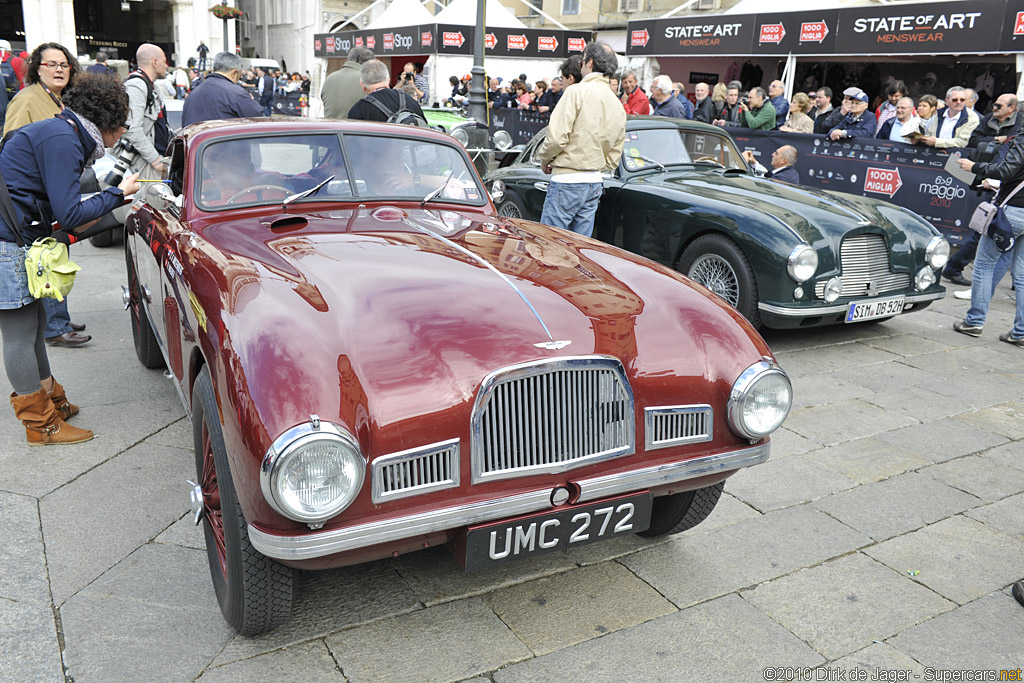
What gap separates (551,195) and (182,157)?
Answer: 3.19 m

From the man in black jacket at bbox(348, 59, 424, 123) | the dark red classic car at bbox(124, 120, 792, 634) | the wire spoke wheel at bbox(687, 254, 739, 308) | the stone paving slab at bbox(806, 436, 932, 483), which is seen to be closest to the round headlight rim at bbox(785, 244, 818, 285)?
the wire spoke wheel at bbox(687, 254, 739, 308)

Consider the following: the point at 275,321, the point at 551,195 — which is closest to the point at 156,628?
the point at 275,321

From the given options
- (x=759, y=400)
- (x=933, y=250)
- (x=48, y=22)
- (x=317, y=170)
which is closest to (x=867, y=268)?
(x=933, y=250)

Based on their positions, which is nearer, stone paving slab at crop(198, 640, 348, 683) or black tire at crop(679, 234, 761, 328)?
stone paving slab at crop(198, 640, 348, 683)

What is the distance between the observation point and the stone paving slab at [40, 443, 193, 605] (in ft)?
9.88

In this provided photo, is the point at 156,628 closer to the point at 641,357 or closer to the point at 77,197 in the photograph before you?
the point at 641,357

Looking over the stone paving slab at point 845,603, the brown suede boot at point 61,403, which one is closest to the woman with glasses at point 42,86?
the brown suede boot at point 61,403

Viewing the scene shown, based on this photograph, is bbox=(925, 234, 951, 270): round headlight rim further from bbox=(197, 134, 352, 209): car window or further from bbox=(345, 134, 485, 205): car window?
bbox=(197, 134, 352, 209): car window

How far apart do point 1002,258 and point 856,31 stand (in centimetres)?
817

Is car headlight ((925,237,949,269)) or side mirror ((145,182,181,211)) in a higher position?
side mirror ((145,182,181,211))

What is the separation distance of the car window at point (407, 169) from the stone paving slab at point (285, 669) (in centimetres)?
214

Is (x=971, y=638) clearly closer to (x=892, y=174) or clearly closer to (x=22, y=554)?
(x=22, y=554)

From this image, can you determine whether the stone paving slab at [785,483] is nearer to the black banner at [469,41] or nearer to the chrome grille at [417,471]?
the chrome grille at [417,471]

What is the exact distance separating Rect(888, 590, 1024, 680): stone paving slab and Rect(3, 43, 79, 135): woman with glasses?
5426 millimetres
